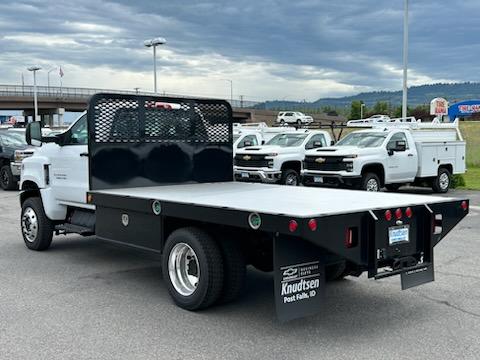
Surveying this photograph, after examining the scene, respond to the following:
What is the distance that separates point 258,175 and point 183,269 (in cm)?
1313

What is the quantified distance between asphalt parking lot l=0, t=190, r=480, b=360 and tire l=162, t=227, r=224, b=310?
0.55ft

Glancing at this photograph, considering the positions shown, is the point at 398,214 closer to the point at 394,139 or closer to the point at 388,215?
the point at 388,215

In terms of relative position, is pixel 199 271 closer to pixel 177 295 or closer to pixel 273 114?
pixel 177 295

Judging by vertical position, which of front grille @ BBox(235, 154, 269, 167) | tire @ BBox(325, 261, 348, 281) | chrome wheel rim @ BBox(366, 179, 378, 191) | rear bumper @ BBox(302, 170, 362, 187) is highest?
front grille @ BBox(235, 154, 269, 167)

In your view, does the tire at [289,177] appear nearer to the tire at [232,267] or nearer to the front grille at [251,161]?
the front grille at [251,161]

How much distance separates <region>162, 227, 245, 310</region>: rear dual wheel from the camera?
5.46 m

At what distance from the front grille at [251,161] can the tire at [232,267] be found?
13.4m

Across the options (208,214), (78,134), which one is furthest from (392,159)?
(208,214)

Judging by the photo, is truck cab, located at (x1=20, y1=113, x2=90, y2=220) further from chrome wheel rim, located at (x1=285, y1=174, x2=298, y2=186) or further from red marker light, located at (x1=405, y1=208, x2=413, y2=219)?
chrome wheel rim, located at (x1=285, y1=174, x2=298, y2=186)

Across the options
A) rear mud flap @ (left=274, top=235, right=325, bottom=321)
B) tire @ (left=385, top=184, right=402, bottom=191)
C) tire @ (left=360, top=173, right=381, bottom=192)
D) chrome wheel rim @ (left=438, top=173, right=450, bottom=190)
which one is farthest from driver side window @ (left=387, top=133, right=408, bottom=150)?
rear mud flap @ (left=274, top=235, right=325, bottom=321)

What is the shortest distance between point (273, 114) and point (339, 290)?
90.8 metres

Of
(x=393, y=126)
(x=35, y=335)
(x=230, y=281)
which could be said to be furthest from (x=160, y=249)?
(x=393, y=126)

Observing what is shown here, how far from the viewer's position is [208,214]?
5316 mm

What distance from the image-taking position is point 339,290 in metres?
6.59
